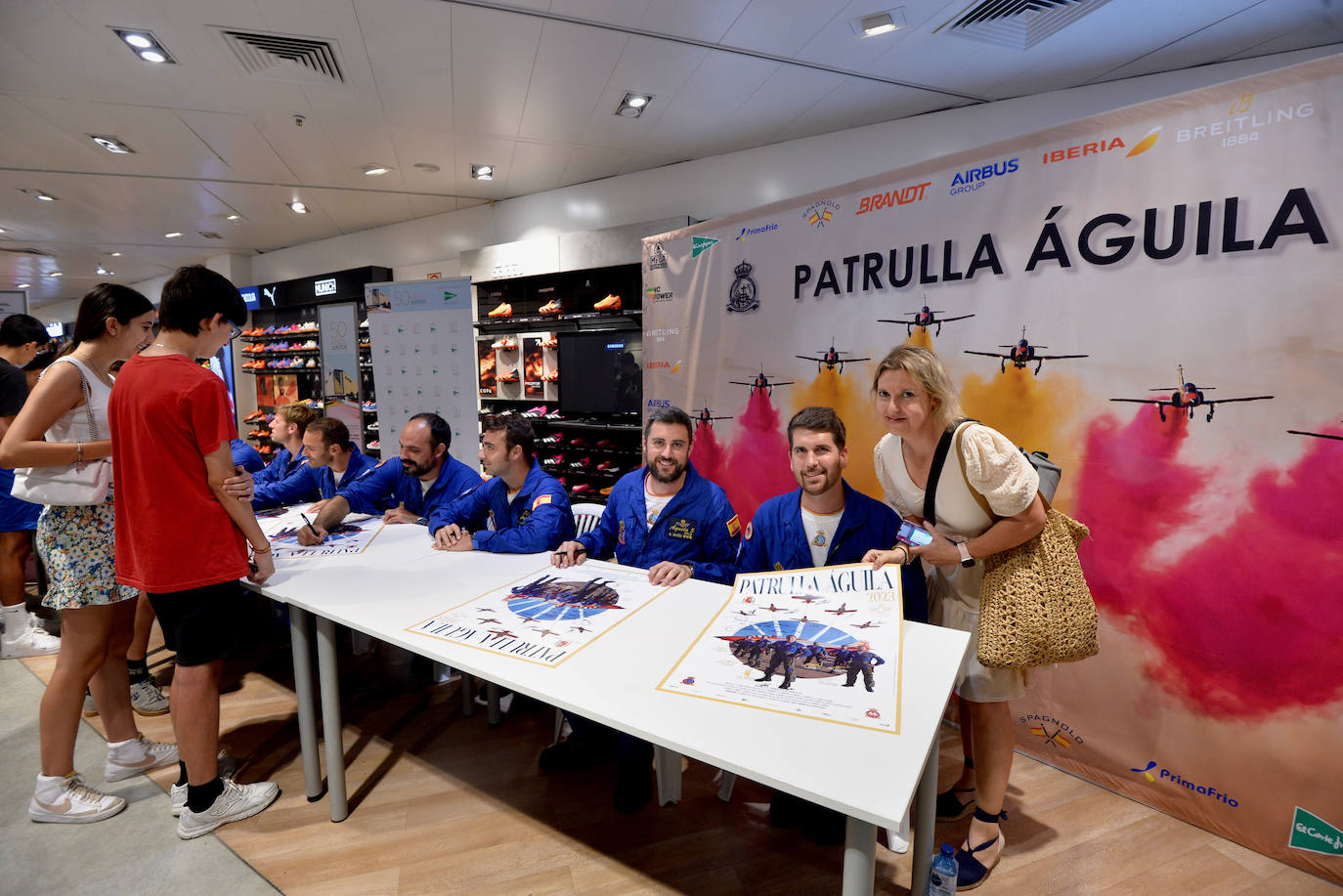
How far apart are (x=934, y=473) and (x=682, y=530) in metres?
0.94

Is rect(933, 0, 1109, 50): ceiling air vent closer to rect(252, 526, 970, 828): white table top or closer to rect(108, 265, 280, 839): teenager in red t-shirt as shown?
rect(252, 526, 970, 828): white table top

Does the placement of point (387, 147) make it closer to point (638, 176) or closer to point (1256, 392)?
point (638, 176)

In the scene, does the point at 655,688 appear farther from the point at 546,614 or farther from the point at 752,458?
the point at 752,458

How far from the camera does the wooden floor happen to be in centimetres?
175

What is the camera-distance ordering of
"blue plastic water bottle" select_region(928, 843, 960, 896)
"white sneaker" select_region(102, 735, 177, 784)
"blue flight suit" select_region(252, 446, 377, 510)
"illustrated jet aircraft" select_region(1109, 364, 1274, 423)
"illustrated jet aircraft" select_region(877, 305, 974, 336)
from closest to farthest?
1. "blue plastic water bottle" select_region(928, 843, 960, 896)
2. "illustrated jet aircraft" select_region(1109, 364, 1274, 423)
3. "white sneaker" select_region(102, 735, 177, 784)
4. "illustrated jet aircraft" select_region(877, 305, 974, 336)
5. "blue flight suit" select_region(252, 446, 377, 510)

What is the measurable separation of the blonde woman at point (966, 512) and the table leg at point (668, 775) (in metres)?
0.91

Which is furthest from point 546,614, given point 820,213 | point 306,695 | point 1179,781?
point 820,213

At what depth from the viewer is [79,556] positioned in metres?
1.93

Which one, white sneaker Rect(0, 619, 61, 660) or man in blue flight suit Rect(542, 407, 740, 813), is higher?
man in blue flight suit Rect(542, 407, 740, 813)

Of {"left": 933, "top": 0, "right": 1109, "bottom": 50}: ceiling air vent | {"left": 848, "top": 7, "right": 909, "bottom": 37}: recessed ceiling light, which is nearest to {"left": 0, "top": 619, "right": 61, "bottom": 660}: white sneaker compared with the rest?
{"left": 848, "top": 7, "right": 909, "bottom": 37}: recessed ceiling light

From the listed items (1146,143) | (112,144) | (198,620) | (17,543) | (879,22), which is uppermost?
(112,144)

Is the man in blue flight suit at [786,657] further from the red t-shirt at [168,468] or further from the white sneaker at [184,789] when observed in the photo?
the white sneaker at [184,789]

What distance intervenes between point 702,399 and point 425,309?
323 centimetres

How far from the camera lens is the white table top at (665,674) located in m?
0.96
